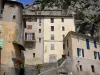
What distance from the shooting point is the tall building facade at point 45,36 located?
175 feet

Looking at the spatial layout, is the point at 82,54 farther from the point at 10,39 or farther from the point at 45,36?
the point at 10,39

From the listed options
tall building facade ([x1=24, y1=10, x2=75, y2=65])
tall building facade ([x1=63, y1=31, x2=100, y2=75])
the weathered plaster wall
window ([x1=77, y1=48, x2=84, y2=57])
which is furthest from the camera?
tall building facade ([x1=24, y1=10, x2=75, y2=65])

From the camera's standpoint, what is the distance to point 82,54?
147 feet

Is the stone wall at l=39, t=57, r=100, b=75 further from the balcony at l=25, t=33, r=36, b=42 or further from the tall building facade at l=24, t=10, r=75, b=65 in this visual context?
the balcony at l=25, t=33, r=36, b=42

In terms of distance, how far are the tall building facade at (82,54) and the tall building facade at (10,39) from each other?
35.9ft

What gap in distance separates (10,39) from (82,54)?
53.3 feet

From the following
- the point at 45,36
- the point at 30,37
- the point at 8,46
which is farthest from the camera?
the point at 45,36

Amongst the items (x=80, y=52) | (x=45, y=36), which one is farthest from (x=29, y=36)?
(x=80, y=52)

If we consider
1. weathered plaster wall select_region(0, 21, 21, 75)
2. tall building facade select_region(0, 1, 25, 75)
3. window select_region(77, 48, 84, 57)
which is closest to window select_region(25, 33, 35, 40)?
tall building facade select_region(0, 1, 25, 75)

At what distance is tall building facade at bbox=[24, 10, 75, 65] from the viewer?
175 feet

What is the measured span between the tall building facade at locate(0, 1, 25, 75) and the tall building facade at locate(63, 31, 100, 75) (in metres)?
11.0

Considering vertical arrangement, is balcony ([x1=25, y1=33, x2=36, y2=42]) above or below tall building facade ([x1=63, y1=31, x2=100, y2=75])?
above

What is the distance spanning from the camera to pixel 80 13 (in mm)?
65000

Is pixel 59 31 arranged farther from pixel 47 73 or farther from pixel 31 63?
pixel 47 73
